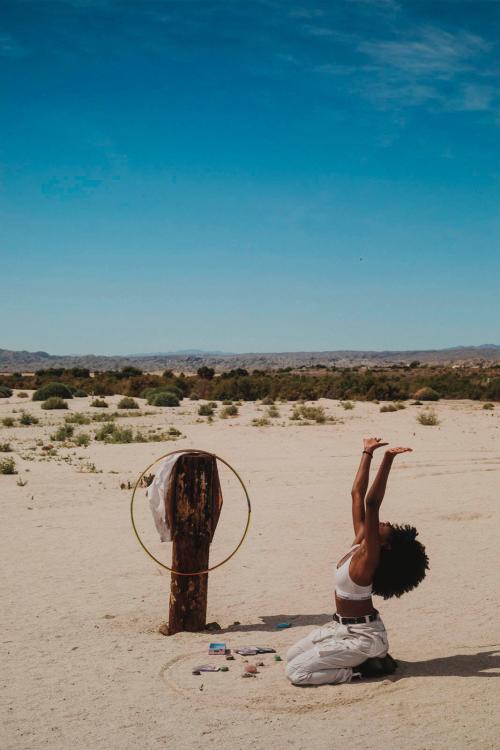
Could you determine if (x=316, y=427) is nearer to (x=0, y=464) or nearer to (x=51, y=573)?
(x=0, y=464)

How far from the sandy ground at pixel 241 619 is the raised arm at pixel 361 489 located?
124 centimetres

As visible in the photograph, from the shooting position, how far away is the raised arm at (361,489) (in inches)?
275

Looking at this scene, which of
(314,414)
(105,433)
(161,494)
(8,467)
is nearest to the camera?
(161,494)

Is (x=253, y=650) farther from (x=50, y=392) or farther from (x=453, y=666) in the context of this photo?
(x=50, y=392)

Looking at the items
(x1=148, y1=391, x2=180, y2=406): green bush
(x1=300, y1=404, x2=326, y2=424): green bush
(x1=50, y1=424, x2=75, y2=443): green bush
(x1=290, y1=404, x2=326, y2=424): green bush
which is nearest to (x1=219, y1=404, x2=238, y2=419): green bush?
(x1=290, y1=404, x2=326, y2=424): green bush

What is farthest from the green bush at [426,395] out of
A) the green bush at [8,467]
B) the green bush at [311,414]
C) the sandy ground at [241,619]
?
the green bush at [8,467]

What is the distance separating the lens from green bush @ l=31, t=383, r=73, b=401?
44.2 m

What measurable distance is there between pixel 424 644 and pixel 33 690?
3529 millimetres

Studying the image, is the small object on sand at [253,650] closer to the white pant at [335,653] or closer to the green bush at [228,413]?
the white pant at [335,653]

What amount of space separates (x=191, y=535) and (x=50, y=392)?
125 feet

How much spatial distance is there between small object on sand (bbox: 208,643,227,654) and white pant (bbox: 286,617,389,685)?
0.92 metres

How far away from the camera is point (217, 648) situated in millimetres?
7395

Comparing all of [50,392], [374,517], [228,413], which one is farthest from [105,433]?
[374,517]

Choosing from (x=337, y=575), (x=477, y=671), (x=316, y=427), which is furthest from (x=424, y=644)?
(x=316, y=427)
